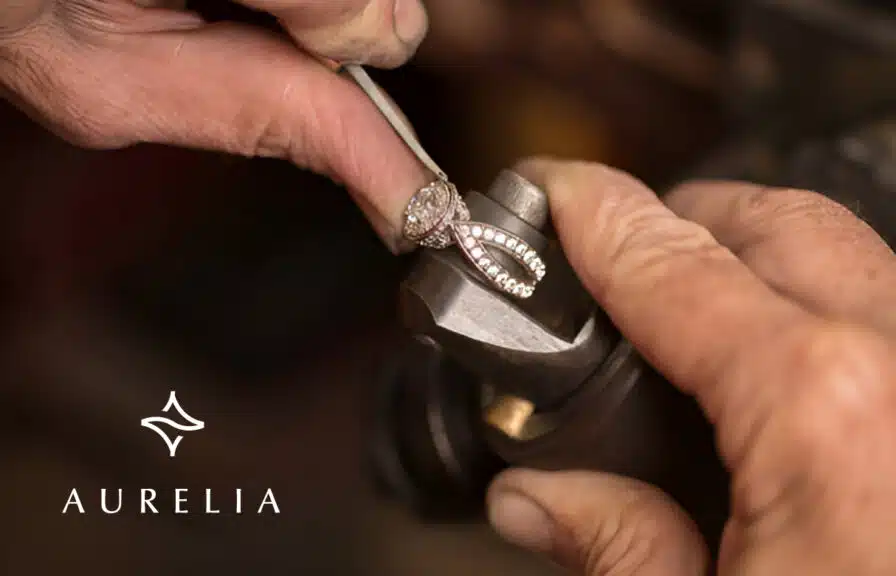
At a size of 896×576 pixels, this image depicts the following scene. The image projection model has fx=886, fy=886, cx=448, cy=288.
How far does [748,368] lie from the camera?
1.33ft

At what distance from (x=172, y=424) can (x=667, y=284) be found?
48cm

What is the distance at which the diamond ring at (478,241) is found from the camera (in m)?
0.46

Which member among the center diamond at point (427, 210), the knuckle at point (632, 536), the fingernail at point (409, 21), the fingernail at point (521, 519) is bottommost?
the knuckle at point (632, 536)

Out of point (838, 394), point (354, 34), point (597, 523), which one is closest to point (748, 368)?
point (838, 394)

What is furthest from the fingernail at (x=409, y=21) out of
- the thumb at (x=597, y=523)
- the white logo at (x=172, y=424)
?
the white logo at (x=172, y=424)

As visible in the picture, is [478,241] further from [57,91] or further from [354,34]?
[57,91]

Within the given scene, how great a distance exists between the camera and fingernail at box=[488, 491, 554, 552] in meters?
0.54

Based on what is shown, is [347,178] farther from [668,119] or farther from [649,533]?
[668,119]

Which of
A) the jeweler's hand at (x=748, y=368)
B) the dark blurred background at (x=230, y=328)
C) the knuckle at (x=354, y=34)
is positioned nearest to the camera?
the jeweler's hand at (x=748, y=368)

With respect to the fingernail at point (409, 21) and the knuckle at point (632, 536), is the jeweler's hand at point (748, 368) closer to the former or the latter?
the knuckle at point (632, 536)

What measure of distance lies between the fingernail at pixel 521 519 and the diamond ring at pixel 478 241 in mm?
145


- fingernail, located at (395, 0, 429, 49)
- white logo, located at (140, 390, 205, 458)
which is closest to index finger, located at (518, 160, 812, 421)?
fingernail, located at (395, 0, 429, 49)

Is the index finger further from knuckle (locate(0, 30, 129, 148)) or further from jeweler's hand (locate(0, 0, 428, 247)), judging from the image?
knuckle (locate(0, 30, 129, 148))

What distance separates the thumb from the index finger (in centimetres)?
8
